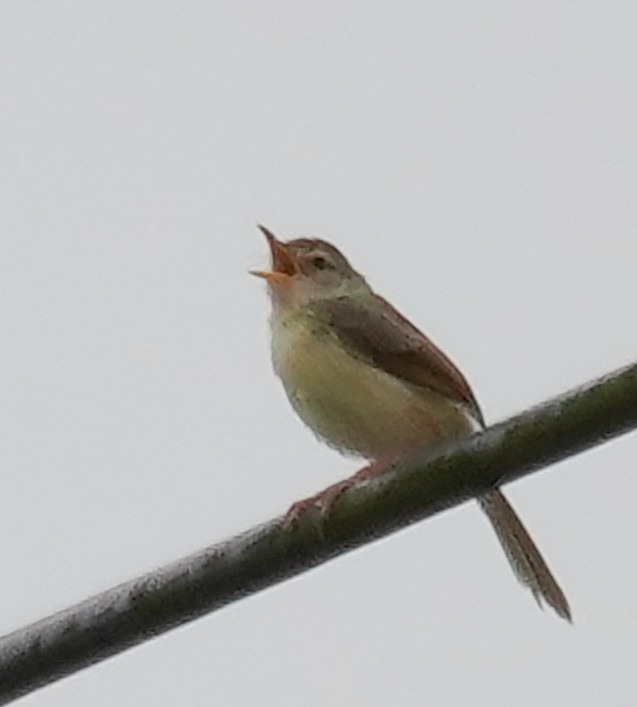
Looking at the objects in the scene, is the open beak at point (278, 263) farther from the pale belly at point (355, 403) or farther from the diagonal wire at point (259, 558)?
the diagonal wire at point (259, 558)

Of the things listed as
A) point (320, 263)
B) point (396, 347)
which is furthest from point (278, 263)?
point (396, 347)

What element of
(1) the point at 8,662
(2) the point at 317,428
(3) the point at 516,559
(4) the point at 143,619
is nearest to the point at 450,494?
(4) the point at 143,619

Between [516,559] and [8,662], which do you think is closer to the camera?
[8,662]

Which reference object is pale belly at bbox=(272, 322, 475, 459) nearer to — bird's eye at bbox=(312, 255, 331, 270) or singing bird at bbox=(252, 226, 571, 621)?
singing bird at bbox=(252, 226, 571, 621)

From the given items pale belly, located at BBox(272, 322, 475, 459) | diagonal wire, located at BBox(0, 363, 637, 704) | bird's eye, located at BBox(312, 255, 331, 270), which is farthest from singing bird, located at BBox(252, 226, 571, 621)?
diagonal wire, located at BBox(0, 363, 637, 704)

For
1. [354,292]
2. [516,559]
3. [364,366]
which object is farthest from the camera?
[354,292]

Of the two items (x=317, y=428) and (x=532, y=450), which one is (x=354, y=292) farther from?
(x=532, y=450)

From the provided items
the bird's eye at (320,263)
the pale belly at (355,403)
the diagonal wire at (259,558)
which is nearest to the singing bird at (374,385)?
the pale belly at (355,403)
